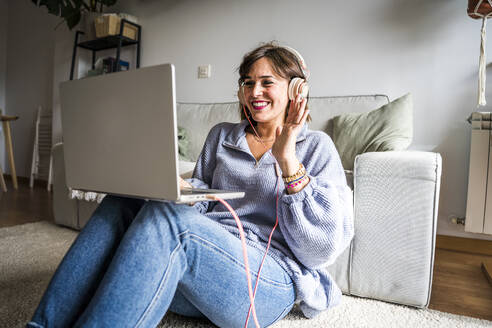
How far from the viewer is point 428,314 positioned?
112 cm

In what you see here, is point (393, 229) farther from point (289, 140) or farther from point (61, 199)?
point (61, 199)

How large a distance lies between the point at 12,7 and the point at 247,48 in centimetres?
373

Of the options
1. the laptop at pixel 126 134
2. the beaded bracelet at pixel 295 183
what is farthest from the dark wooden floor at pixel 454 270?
the laptop at pixel 126 134

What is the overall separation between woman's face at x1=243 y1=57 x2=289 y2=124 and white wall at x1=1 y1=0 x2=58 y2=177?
382 centimetres

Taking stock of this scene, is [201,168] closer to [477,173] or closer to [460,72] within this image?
[477,173]

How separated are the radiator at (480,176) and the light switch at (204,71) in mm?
1810

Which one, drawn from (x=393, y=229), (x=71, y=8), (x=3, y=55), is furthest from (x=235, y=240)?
(x=3, y=55)

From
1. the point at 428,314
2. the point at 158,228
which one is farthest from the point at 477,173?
the point at 158,228

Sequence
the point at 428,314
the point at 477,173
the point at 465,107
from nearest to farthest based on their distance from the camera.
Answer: the point at 428,314 < the point at 477,173 < the point at 465,107

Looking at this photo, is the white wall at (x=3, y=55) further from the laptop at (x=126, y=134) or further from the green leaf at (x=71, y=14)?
the laptop at (x=126, y=134)

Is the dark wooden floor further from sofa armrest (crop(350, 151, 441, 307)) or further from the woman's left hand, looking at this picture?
the woman's left hand

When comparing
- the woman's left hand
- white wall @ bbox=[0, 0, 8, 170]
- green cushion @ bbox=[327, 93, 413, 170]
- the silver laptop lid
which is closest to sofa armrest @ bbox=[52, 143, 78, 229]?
the silver laptop lid

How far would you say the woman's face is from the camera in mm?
995

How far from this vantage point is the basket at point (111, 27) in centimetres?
297
